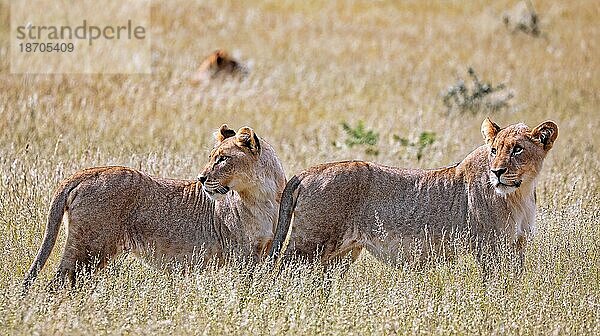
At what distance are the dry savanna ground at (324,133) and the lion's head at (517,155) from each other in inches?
25.6

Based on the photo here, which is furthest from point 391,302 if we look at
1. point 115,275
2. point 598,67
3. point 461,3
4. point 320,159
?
point 461,3

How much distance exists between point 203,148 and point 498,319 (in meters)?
6.13

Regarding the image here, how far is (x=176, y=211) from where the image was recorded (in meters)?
7.89

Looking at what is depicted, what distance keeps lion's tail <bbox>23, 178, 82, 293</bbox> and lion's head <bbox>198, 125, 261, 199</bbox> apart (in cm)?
92

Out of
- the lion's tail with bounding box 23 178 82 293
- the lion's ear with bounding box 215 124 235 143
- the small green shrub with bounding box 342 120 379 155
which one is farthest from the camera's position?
the small green shrub with bounding box 342 120 379 155

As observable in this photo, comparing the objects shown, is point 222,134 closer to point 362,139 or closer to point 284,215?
point 284,215

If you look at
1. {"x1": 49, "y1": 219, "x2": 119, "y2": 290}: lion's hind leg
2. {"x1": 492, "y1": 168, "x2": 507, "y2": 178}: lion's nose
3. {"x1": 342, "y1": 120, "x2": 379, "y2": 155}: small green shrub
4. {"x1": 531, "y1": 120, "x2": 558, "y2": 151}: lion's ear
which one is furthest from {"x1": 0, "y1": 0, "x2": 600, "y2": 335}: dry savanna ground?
{"x1": 531, "y1": 120, "x2": 558, "y2": 151}: lion's ear

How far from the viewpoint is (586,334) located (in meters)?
6.77

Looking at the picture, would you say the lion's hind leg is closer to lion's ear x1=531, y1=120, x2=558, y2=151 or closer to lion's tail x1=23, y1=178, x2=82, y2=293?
lion's tail x1=23, y1=178, x2=82, y2=293

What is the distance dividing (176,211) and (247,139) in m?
0.77

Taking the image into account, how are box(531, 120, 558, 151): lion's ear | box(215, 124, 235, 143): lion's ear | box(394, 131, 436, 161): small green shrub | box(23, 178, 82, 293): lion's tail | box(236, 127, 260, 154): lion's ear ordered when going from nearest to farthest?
box(23, 178, 82, 293): lion's tail → box(531, 120, 558, 151): lion's ear → box(236, 127, 260, 154): lion's ear → box(215, 124, 235, 143): lion's ear → box(394, 131, 436, 161): small green shrub

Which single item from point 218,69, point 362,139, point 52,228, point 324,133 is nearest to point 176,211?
point 52,228

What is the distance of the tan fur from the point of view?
17453 mm

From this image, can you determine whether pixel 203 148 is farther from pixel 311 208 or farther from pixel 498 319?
Answer: pixel 498 319
